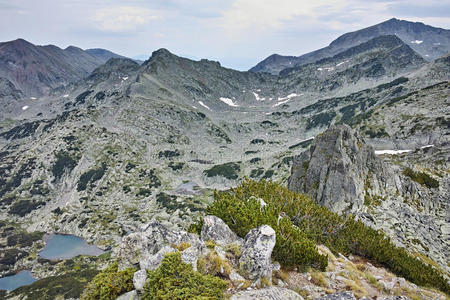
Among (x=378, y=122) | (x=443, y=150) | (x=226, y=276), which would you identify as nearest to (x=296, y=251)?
(x=226, y=276)

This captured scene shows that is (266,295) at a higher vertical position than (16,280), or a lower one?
higher

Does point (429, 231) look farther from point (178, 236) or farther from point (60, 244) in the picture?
point (60, 244)

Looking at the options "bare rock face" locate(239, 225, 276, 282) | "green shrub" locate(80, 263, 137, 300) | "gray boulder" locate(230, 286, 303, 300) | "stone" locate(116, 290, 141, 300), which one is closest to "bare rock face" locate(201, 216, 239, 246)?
"bare rock face" locate(239, 225, 276, 282)

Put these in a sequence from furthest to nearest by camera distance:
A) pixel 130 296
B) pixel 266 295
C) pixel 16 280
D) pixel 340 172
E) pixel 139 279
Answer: pixel 16 280
pixel 340 172
pixel 139 279
pixel 130 296
pixel 266 295

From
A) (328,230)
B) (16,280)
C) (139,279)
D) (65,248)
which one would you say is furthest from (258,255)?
(65,248)

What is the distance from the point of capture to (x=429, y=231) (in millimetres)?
41688

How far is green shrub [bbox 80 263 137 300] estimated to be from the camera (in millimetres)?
16172

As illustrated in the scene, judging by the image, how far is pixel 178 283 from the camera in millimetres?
14453

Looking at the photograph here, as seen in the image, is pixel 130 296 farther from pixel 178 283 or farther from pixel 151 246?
pixel 151 246

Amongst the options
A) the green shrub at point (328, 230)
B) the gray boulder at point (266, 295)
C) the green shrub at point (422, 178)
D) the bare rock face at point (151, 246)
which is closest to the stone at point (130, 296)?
the bare rock face at point (151, 246)

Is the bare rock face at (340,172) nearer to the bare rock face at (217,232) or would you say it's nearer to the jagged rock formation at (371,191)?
the jagged rock formation at (371,191)

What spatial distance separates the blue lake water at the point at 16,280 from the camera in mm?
116125

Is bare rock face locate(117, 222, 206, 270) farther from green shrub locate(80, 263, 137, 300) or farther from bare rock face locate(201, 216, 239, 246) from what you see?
bare rock face locate(201, 216, 239, 246)

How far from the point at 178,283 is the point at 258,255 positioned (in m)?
5.19
